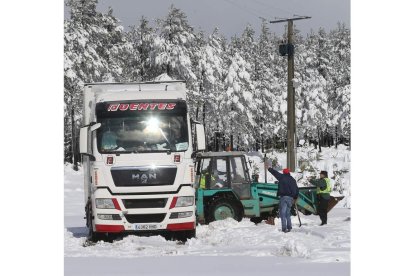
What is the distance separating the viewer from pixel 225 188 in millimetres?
17938

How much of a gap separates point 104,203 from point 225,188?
149 inches

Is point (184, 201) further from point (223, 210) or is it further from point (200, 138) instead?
point (223, 210)

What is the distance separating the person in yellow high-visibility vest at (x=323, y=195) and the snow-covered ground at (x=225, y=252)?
0.93ft

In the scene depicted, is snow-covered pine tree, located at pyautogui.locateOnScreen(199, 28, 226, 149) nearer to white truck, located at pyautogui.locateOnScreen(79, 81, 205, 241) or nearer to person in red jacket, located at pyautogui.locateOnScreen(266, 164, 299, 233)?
person in red jacket, located at pyautogui.locateOnScreen(266, 164, 299, 233)

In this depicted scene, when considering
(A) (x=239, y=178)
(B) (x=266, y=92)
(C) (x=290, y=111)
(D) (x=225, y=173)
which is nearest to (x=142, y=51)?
(C) (x=290, y=111)

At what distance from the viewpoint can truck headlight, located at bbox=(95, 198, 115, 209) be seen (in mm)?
14875

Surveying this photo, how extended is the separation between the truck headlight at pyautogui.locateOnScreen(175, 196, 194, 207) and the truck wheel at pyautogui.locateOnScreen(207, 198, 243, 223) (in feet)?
8.53

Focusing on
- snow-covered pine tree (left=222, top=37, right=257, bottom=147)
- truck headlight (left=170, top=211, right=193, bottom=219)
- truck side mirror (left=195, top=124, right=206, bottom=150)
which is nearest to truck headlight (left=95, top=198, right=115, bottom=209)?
truck headlight (left=170, top=211, right=193, bottom=219)

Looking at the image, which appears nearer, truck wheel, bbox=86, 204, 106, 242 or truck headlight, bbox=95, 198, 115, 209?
truck headlight, bbox=95, 198, 115, 209

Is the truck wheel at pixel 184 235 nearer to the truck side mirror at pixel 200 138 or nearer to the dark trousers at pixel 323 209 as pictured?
the truck side mirror at pixel 200 138

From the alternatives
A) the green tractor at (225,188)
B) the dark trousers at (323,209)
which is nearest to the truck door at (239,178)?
the green tractor at (225,188)
